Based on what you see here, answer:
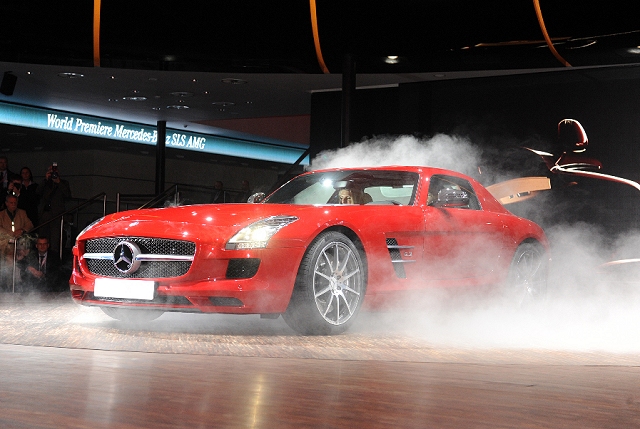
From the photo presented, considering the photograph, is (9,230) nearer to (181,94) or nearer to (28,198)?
(28,198)

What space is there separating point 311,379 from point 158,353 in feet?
3.91

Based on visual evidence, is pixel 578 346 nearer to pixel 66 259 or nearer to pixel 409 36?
pixel 409 36

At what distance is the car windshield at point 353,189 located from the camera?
7.09 m

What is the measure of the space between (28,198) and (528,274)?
8.29 metres

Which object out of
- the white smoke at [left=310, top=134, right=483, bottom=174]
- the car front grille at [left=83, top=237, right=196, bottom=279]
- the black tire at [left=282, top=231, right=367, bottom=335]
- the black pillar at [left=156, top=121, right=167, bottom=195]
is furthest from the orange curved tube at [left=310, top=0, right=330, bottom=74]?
the black pillar at [left=156, top=121, right=167, bottom=195]

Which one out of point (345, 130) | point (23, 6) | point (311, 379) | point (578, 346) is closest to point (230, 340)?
point (311, 379)

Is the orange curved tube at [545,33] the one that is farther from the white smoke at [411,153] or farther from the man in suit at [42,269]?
the man in suit at [42,269]

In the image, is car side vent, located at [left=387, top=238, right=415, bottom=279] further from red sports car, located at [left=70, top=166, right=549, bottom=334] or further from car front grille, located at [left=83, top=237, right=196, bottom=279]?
car front grille, located at [left=83, top=237, right=196, bottom=279]

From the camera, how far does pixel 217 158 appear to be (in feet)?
88.9

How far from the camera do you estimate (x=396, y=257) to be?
6527 millimetres

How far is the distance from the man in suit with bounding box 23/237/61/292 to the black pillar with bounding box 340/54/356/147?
4.37 metres

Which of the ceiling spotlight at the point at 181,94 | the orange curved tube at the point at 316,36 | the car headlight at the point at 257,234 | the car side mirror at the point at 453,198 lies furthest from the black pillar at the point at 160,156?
the car headlight at the point at 257,234

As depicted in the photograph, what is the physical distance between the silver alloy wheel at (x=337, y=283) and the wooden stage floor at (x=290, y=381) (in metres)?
0.19

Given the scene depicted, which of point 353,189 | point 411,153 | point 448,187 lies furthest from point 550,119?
point 353,189
